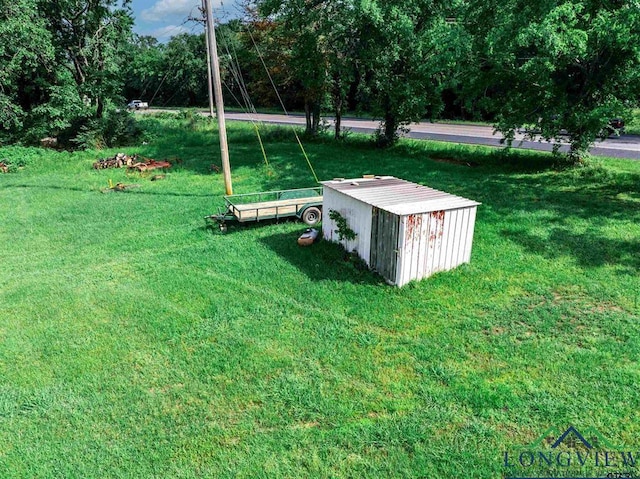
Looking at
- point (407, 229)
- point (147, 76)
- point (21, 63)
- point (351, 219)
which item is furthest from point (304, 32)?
point (147, 76)

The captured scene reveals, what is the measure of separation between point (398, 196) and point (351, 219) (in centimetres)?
89

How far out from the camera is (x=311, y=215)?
957cm

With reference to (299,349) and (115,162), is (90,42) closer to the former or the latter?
(115,162)

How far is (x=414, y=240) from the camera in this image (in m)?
6.57

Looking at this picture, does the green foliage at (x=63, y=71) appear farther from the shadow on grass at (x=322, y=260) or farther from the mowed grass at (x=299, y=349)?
the shadow on grass at (x=322, y=260)

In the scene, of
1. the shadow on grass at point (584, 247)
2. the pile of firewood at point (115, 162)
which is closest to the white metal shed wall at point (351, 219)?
the shadow on grass at point (584, 247)

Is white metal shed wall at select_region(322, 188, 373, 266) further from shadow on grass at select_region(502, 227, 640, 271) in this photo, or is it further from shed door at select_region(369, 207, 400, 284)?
shadow on grass at select_region(502, 227, 640, 271)

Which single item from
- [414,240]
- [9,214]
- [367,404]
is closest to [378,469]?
[367,404]

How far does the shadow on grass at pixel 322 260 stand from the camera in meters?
7.07

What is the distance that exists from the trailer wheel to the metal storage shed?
5.93 ft

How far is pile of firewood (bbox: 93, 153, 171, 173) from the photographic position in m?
15.4

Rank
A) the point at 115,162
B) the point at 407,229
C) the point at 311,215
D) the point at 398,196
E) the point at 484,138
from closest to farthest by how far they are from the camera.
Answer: the point at 407,229
the point at 398,196
the point at 311,215
the point at 115,162
the point at 484,138

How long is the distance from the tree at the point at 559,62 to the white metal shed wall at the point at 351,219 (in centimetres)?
624

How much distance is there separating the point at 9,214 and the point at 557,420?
1242 cm
